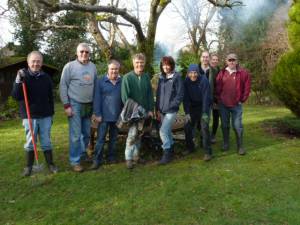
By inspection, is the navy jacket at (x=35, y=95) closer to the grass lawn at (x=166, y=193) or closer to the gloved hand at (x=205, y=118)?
the grass lawn at (x=166, y=193)

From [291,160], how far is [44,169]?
4332mm

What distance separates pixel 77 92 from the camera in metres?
6.68

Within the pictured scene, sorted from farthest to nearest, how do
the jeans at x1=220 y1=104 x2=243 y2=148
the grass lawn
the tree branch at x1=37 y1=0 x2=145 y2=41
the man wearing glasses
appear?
the jeans at x1=220 y1=104 x2=243 y2=148
the man wearing glasses
the tree branch at x1=37 y1=0 x2=145 y2=41
the grass lawn

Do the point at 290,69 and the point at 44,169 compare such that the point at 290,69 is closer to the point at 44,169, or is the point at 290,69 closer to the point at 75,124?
the point at 75,124

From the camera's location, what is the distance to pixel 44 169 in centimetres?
694

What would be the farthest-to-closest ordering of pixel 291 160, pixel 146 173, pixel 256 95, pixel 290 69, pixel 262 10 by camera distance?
pixel 262 10 < pixel 256 95 < pixel 290 69 < pixel 291 160 < pixel 146 173

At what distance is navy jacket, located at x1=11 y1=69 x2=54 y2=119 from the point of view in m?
6.34

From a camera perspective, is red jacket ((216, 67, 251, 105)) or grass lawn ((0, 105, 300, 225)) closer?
grass lawn ((0, 105, 300, 225))

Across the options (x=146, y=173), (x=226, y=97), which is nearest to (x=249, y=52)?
(x=226, y=97)

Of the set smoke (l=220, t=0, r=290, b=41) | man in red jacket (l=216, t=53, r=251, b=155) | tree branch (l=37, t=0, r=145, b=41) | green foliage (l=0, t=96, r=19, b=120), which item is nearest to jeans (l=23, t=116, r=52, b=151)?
tree branch (l=37, t=0, r=145, b=41)

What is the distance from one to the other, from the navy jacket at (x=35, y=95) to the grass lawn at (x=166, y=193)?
103 centimetres

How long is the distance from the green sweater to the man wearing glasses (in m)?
0.53

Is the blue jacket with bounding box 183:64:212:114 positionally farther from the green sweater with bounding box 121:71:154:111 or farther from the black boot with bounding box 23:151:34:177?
the black boot with bounding box 23:151:34:177

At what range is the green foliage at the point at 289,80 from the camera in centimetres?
899
